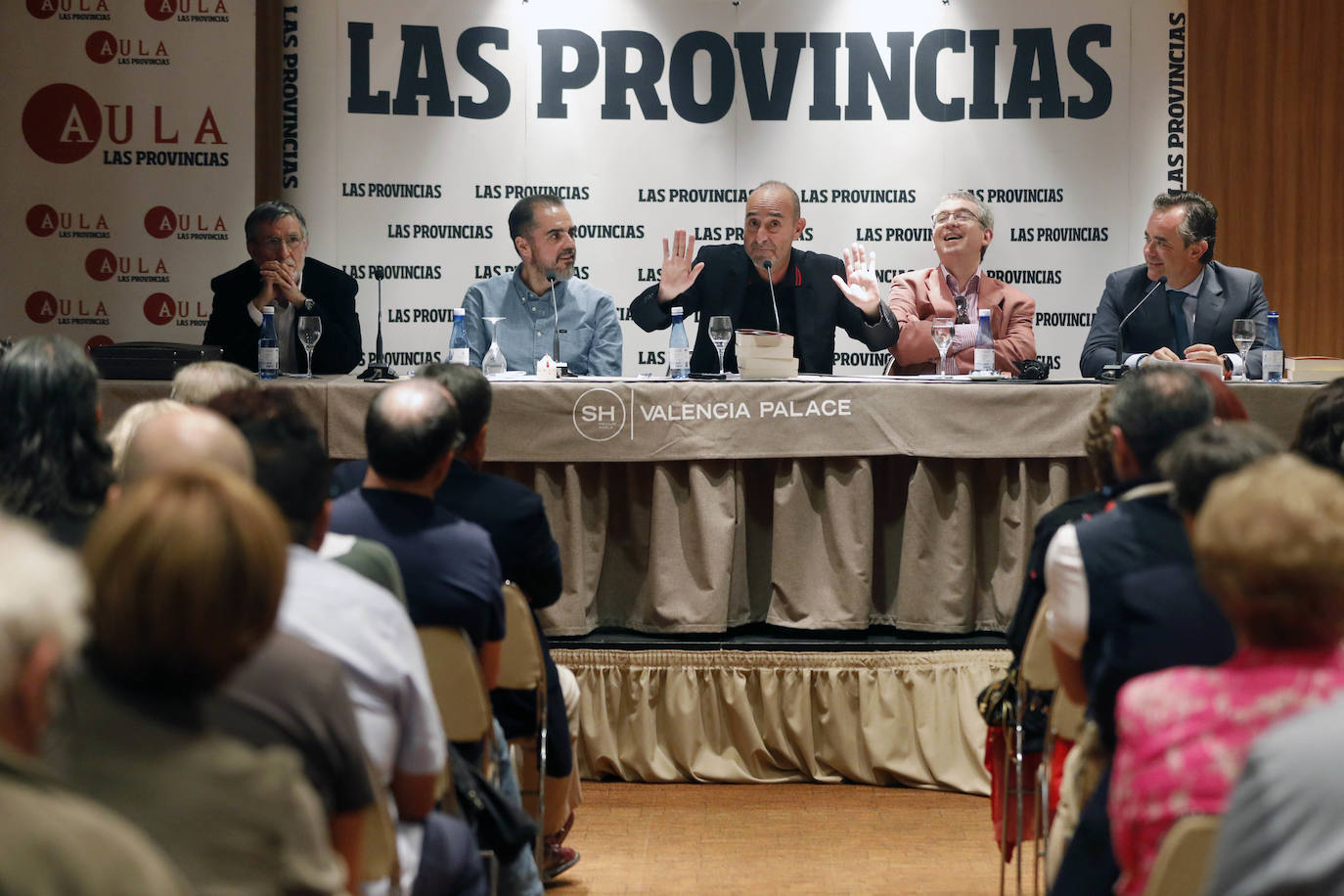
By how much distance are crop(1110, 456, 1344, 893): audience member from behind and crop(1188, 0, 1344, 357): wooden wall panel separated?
16.2 feet

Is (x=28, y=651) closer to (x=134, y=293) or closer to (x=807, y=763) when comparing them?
(x=807, y=763)

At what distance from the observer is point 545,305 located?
5.04 meters

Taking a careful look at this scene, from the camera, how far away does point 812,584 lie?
3852mm

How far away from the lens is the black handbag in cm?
215

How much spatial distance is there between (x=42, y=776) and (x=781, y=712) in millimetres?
3030

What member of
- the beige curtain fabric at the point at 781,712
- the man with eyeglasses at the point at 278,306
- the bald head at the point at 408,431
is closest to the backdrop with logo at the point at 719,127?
the man with eyeglasses at the point at 278,306

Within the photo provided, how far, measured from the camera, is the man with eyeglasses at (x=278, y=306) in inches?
181

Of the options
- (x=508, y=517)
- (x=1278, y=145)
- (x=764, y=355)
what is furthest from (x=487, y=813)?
(x=1278, y=145)

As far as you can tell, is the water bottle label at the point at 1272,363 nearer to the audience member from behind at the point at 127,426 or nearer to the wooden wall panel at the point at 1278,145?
the wooden wall panel at the point at 1278,145

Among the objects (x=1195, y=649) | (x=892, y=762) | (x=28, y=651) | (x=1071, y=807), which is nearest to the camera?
(x=28, y=651)

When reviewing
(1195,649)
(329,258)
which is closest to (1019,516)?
(1195,649)

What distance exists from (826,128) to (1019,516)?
2592mm

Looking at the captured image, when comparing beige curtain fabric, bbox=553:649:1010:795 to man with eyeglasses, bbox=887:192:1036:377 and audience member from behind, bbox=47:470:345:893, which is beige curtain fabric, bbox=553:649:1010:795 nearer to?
man with eyeglasses, bbox=887:192:1036:377

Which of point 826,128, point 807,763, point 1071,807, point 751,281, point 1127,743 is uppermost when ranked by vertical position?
point 826,128
